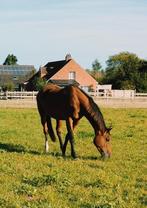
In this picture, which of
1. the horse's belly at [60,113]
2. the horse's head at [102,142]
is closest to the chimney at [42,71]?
the horse's belly at [60,113]

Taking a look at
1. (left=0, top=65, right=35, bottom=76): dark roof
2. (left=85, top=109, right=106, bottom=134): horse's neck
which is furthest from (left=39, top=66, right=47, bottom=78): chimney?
(left=85, top=109, right=106, bottom=134): horse's neck

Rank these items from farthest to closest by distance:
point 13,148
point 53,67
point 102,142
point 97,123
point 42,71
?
point 53,67
point 42,71
point 13,148
point 97,123
point 102,142

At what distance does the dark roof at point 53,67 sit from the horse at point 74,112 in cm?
6705

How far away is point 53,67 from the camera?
85.3 metres

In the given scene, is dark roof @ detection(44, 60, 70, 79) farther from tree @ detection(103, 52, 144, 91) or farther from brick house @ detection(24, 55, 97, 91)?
tree @ detection(103, 52, 144, 91)

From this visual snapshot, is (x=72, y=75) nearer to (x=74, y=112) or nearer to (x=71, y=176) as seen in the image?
(x=74, y=112)

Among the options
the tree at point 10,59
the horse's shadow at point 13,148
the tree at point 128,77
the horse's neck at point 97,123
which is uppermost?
the tree at point 10,59

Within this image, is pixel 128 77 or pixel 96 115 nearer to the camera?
pixel 96 115

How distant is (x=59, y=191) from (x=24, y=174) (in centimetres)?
159

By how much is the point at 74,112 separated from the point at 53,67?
2874 inches

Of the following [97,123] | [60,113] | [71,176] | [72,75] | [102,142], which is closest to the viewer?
[71,176]

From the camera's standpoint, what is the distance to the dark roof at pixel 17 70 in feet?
304

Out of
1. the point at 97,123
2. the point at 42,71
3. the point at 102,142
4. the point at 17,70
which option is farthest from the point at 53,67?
the point at 102,142

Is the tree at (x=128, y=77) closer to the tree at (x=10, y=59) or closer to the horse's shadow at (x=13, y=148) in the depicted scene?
the tree at (x=10, y=59)
